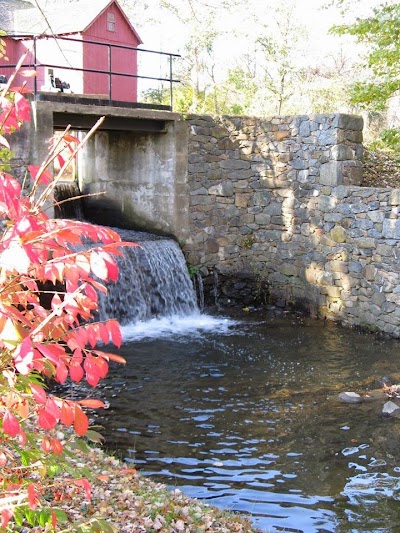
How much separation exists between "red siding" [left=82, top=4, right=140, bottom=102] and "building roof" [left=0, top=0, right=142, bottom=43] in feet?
0.55

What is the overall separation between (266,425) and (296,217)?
5.13 metres

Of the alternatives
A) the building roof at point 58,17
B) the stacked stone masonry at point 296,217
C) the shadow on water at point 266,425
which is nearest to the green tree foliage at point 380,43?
the stacked stone masonry at point 296,217

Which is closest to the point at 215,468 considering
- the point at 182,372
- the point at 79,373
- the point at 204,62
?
the point at 182,372

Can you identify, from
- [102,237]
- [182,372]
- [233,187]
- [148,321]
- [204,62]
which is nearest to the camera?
[102,237]

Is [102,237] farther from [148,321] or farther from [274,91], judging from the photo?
[274,91]

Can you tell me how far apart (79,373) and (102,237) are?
1.52 ft

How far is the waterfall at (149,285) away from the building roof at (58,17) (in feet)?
27.0

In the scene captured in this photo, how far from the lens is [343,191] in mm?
10078

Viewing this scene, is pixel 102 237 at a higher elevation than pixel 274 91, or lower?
lower

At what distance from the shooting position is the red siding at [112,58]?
17031mm

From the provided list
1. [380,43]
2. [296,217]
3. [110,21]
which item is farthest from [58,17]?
[380,43]

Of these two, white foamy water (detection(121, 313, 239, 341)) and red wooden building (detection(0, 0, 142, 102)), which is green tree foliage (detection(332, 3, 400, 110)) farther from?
red wooden building (detection(0, 0, 142, 102))

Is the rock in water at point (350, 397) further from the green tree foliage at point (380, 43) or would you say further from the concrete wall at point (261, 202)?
the green tree foliage at point (380, 43)

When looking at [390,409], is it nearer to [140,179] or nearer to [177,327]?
[177,327]
